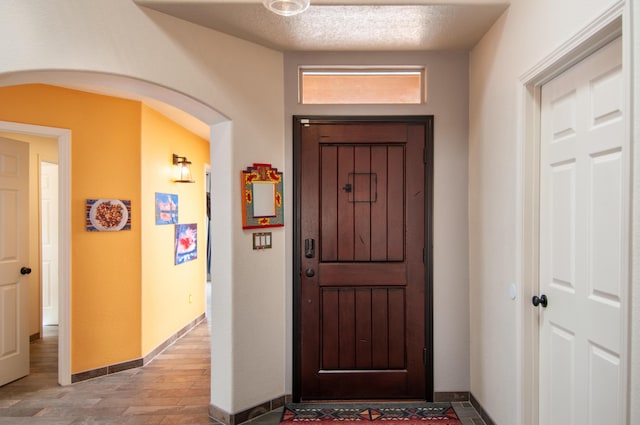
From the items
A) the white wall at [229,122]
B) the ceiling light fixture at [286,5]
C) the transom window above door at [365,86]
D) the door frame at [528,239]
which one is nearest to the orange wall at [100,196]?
the white wall at [229,122]

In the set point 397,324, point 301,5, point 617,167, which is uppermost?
point 301,5

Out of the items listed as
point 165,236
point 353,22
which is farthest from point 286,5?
point 165,236

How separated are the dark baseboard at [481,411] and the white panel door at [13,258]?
12.1 feet

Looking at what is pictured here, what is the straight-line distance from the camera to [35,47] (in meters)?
2.01

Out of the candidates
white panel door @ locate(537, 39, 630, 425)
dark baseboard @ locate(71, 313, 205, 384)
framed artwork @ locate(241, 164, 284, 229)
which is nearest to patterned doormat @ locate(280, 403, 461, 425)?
white panel door @ locate(537, 39, 630, 425)

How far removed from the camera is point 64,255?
11.1 ft

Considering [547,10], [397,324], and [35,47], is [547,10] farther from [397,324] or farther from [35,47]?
[35,47]

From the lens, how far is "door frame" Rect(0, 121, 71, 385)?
11.1ft

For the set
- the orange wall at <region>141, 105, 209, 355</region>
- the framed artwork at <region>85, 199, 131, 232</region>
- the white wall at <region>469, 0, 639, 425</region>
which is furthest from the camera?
the orange wall at <region>141, 105, 209, 355</region>

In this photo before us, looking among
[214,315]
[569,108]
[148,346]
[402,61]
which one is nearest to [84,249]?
[148,346]

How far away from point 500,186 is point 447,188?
1.87 ft

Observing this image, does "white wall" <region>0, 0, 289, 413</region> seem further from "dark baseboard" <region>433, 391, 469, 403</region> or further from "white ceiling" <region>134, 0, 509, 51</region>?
"dark baseboard" <region>433, 391, 469, 403</region>

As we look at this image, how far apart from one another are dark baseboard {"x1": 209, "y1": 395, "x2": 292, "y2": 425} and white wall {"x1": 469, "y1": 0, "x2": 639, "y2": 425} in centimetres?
143

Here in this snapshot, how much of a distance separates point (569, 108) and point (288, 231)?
190 centimetres
